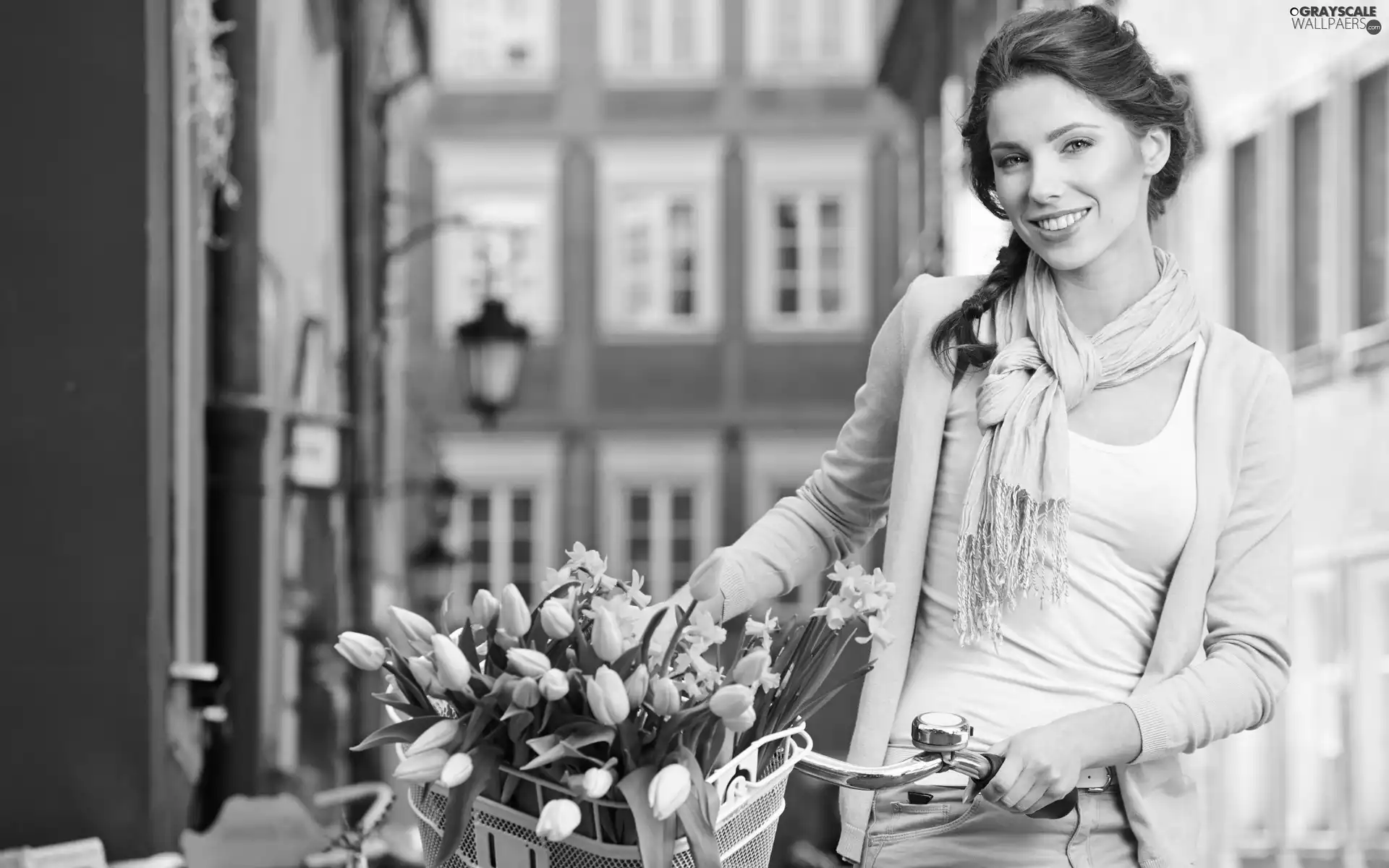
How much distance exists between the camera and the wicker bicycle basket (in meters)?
A: 1.50

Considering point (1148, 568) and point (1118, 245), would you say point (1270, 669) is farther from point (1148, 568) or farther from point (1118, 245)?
point (1118, 245)

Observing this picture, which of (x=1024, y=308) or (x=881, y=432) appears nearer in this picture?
(x=1024, y=308)

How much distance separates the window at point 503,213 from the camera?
17.9 m

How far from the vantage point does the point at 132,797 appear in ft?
12.1

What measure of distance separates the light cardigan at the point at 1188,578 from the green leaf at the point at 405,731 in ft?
1.62

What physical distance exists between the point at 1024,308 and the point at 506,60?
1699cm

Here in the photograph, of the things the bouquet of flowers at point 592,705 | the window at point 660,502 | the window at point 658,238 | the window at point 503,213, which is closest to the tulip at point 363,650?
the bouquet of flowers at point 592,705

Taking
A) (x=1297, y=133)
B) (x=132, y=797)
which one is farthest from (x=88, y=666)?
(x=1297, y=133)

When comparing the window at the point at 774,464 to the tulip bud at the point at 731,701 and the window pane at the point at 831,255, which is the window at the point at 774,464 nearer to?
the window pane at the point at 831,255

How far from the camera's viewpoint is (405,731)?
1.54 metres

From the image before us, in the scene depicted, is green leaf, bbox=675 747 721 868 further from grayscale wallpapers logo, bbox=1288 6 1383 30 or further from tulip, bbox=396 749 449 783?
grayscale wallpapers logo, bbox=1288 6 1383 30

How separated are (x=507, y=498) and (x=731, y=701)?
655 inches

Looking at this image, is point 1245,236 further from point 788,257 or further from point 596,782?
point 788,257

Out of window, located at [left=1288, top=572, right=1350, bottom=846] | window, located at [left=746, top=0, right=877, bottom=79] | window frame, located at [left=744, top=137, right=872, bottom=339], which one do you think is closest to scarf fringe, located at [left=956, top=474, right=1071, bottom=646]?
window, located at [left=1288, top=572, right=1350, bottom=846]
